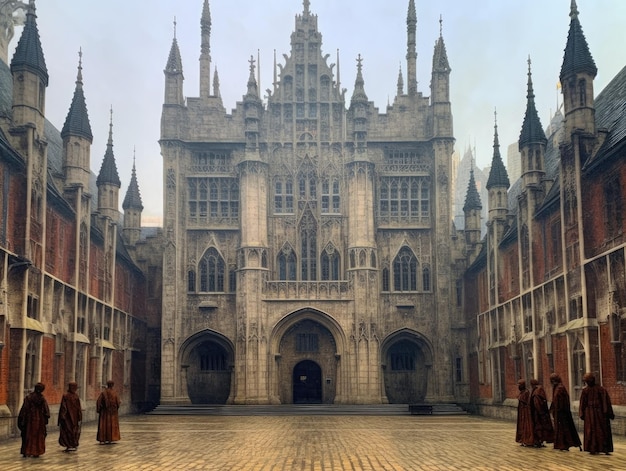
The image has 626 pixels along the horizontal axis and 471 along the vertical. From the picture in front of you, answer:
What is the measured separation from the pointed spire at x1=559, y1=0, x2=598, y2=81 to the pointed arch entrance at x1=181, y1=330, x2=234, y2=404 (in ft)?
91.0

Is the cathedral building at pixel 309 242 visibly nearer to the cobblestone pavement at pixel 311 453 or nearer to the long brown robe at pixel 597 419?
the cobblestone pavement at pixel 311 453

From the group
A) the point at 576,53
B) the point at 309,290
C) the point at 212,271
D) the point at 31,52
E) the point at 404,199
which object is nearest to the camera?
the point at 31,52

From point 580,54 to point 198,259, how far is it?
28305 millimetres

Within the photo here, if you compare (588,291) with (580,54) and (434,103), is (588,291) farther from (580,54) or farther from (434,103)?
(434,103)

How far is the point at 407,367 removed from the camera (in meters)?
53.9

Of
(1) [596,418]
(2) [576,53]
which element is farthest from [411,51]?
(1) [596,418]

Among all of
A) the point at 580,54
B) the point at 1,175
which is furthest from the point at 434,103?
the point at 1,175

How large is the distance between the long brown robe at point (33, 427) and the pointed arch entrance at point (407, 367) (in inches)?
1361

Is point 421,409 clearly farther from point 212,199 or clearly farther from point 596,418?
point 596,418

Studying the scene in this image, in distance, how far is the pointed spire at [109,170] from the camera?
50.3 meters

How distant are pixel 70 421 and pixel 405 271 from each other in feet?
115

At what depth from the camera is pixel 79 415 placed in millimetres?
21656

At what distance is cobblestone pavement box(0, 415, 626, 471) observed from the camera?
17.1 meters

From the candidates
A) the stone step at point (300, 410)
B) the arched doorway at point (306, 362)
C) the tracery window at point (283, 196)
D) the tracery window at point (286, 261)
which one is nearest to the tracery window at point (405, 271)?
the arched doorway at point (306, 362)
